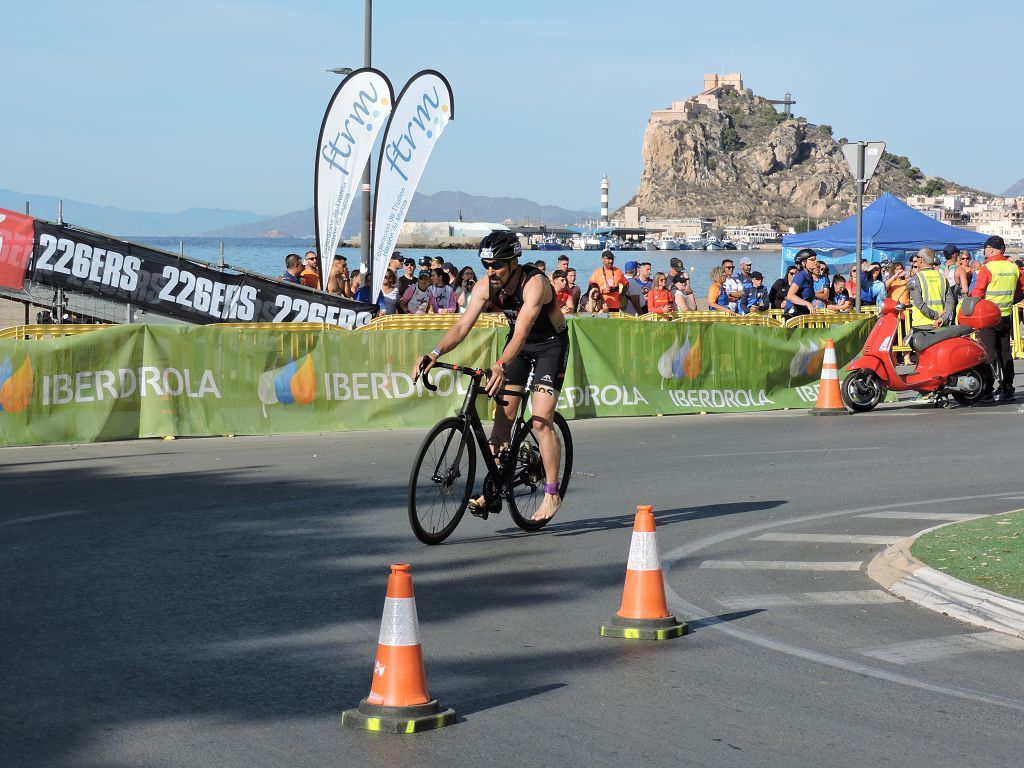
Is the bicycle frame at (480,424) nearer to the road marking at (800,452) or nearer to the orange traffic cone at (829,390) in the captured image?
the road marking at (800,452)

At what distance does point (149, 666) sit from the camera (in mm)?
6262

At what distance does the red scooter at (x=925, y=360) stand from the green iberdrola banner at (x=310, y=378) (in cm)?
159

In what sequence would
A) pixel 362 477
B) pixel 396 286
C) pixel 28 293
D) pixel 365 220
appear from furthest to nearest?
1. pixel 365 220
2. pixel 396 286
3. pixel 28 293
4. pixel 362 477

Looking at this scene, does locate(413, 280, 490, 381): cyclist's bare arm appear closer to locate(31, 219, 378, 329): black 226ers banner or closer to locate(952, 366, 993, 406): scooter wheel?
locate(31, 219, 378, 329): black 226ers banner

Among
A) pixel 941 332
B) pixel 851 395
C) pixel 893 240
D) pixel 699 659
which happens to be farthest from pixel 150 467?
pixel 893 240

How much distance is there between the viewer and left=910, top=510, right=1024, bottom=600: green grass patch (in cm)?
788

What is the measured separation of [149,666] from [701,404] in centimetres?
1379

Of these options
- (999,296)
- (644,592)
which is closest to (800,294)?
(999,296)

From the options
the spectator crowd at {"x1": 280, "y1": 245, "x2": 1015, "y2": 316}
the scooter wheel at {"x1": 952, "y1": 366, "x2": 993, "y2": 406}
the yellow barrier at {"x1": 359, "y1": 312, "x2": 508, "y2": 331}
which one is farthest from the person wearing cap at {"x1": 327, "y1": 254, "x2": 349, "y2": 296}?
the scooter wheel at {"x1": 952, "y1": 366, "x2": 993, "y2": 406}

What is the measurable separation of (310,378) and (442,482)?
743 centimetres

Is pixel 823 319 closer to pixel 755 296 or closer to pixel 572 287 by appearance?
pixel 755 296

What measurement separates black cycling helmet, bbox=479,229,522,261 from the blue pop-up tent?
1039 inches

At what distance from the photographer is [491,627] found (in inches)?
279

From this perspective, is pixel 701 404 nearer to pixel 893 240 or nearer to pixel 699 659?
pixel 699 659
